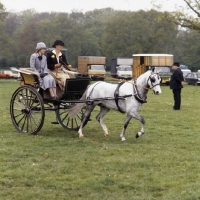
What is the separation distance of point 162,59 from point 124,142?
3539 centimetres

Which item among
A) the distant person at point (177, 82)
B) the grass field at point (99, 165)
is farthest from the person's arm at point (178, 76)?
the grass field at point (99, 165)

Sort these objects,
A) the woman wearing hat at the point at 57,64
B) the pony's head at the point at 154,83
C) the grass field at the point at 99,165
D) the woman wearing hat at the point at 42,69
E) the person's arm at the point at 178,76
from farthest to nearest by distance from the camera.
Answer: the person's arm at the point at 178,76 < the woman wearing hat at the point at 57,64 < the woman wearing hat at the point at 42,69 < the pony's head at the point at 154,83 < the grass field at the point at 99,165

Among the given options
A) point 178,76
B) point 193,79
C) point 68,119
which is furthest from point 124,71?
point 68,119

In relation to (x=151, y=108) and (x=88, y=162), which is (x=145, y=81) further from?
(x=151, y=108)

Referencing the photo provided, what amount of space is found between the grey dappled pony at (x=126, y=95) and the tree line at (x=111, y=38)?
4689 cm

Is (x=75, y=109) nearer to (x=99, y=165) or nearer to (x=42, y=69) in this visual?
(x=42, y=69)

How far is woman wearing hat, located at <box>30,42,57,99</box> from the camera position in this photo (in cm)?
1147

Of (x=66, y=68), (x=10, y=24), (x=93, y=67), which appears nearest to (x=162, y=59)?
(x=93, y=67)

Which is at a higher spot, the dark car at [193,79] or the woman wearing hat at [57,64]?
the woman wearing hat at [57,64]

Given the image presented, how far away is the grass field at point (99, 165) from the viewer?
6660mm

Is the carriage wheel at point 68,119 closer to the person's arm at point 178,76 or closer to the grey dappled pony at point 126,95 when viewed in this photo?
the grey dappled pony at point 126,95

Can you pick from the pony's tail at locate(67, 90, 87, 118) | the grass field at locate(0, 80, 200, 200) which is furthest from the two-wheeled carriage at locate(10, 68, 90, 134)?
the grass field at locate(0, 80, 200, 200)

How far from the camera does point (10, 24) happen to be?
9800cm

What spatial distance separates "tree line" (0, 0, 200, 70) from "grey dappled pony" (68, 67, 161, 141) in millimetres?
46893
